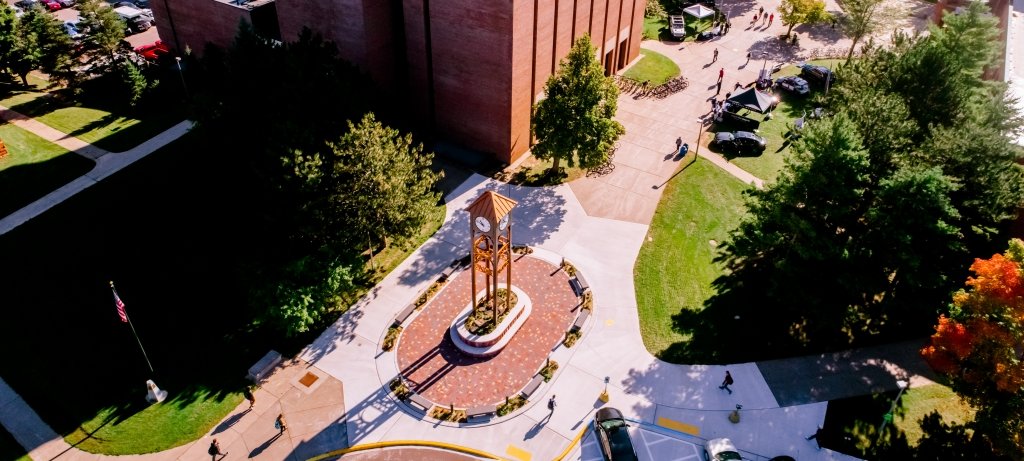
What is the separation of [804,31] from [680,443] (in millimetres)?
54932

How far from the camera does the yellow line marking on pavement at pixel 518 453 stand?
26.0m

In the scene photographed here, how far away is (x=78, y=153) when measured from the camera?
44062 mm

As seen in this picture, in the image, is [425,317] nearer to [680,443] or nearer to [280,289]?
[280,289]

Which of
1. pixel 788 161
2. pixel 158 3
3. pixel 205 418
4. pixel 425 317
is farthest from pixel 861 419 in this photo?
pixel 158 3

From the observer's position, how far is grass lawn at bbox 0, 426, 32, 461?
2578cm

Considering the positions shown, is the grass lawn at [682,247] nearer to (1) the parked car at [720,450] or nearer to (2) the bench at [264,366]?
(1) the parked car at [720,450]

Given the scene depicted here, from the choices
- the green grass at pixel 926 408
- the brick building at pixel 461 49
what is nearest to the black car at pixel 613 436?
the green grass at pixel 926 408

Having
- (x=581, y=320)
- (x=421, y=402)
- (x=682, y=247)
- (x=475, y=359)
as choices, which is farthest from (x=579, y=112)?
(x=421, y=402)

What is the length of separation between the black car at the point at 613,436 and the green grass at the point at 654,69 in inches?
1417

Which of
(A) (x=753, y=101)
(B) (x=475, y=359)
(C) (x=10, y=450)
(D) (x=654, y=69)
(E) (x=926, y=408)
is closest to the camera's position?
(C) (x=10, y=450)

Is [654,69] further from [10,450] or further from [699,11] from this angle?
[10,450]

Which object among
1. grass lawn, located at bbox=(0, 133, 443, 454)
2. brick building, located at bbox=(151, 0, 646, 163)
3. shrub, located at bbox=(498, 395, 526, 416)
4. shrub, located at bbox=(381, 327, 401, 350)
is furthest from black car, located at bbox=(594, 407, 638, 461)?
brick building, located at bbox=(151, 0, 646, 163)

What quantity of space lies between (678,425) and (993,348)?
1235 cm

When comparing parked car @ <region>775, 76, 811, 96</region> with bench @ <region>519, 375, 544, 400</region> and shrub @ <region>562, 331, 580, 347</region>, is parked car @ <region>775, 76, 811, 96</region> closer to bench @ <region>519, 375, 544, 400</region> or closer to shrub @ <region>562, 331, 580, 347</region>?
Answer: shrub @ <region>562, 331, 580, 347</region>
